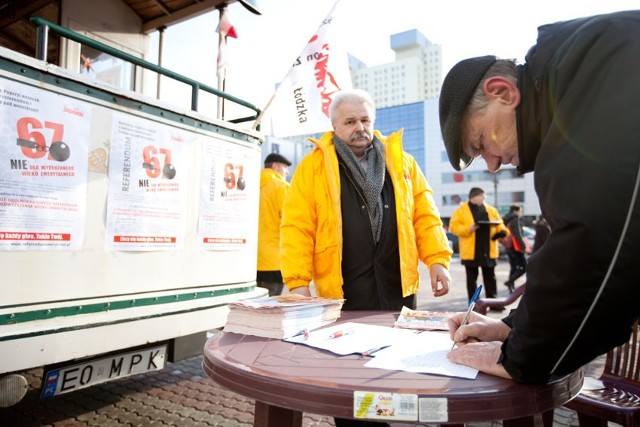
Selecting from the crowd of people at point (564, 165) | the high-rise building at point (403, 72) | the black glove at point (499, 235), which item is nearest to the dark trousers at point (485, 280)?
the black glove at point (499, 235)

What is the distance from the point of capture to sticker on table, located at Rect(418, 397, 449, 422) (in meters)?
0.95

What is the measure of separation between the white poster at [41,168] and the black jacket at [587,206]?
6.95 feet

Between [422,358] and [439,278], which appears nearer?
[422,358]

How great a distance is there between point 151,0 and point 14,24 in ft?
5.33

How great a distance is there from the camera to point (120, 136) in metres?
2.55

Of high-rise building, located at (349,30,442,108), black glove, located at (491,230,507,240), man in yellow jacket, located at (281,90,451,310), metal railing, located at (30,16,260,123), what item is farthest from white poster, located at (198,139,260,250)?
high-rise building, located at (349,30,442,108)

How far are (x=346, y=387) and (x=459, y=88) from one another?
840 mm

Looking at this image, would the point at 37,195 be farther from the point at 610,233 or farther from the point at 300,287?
the point at 610,233

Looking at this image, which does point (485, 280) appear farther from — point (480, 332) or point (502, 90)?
point (502, 90)

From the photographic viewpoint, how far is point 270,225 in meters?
5.27

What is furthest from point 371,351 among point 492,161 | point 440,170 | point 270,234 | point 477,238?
point 440,170

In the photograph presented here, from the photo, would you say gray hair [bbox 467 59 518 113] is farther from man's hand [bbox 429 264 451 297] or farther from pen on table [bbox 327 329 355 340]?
man's hand [bbox 429 264 451 297]

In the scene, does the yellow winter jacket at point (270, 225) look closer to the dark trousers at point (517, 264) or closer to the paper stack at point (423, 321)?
the paper stack at point (423, 321)

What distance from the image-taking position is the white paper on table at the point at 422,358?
1132 mm
